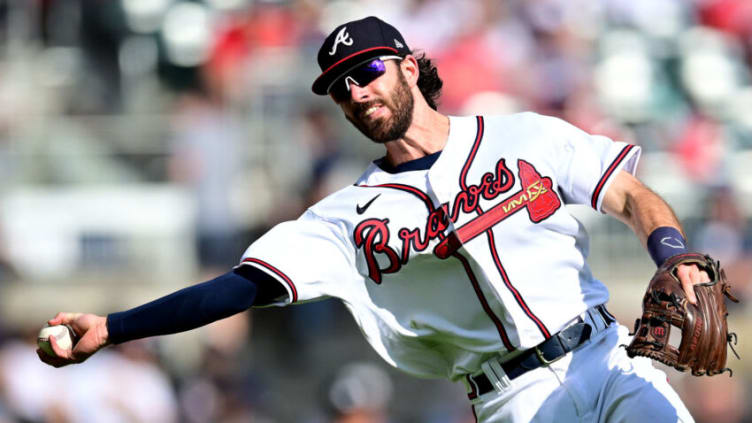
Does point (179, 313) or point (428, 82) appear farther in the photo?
point (428, 82)

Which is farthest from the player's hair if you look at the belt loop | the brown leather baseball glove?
the brown leather baseball glove

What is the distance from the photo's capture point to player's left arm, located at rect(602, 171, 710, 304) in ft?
9.93

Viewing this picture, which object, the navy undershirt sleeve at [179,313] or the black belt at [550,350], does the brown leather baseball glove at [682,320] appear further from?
the navy undershirt sleeve at [179,313]

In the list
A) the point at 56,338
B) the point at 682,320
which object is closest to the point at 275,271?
the point at 56,338

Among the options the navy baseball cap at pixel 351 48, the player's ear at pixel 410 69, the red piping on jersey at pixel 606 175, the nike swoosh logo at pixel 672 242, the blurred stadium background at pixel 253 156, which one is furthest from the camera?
the blurred stadium background at pixel 253 156

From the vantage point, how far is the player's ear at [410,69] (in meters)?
3.83

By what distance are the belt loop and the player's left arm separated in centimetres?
61

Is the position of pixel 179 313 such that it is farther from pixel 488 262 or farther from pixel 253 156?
pixel 253 156

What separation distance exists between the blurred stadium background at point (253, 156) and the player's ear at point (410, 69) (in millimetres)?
3132

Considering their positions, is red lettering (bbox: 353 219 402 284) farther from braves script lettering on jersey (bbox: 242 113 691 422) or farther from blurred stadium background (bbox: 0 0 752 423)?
blurred stadium background (bbox: 0 0 752 423)

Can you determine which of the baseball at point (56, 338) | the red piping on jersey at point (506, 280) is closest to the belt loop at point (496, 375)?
the red piping on jersey at point (506, 280)

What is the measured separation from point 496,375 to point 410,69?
1.09m

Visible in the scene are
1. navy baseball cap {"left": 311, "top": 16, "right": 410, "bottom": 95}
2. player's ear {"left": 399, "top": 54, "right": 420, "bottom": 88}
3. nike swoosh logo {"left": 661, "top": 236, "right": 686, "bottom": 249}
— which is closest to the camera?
nike swoosh logo {"left": 661, "top": 236, "right": 686, "bottom": 249}

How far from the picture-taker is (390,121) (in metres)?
3.67
